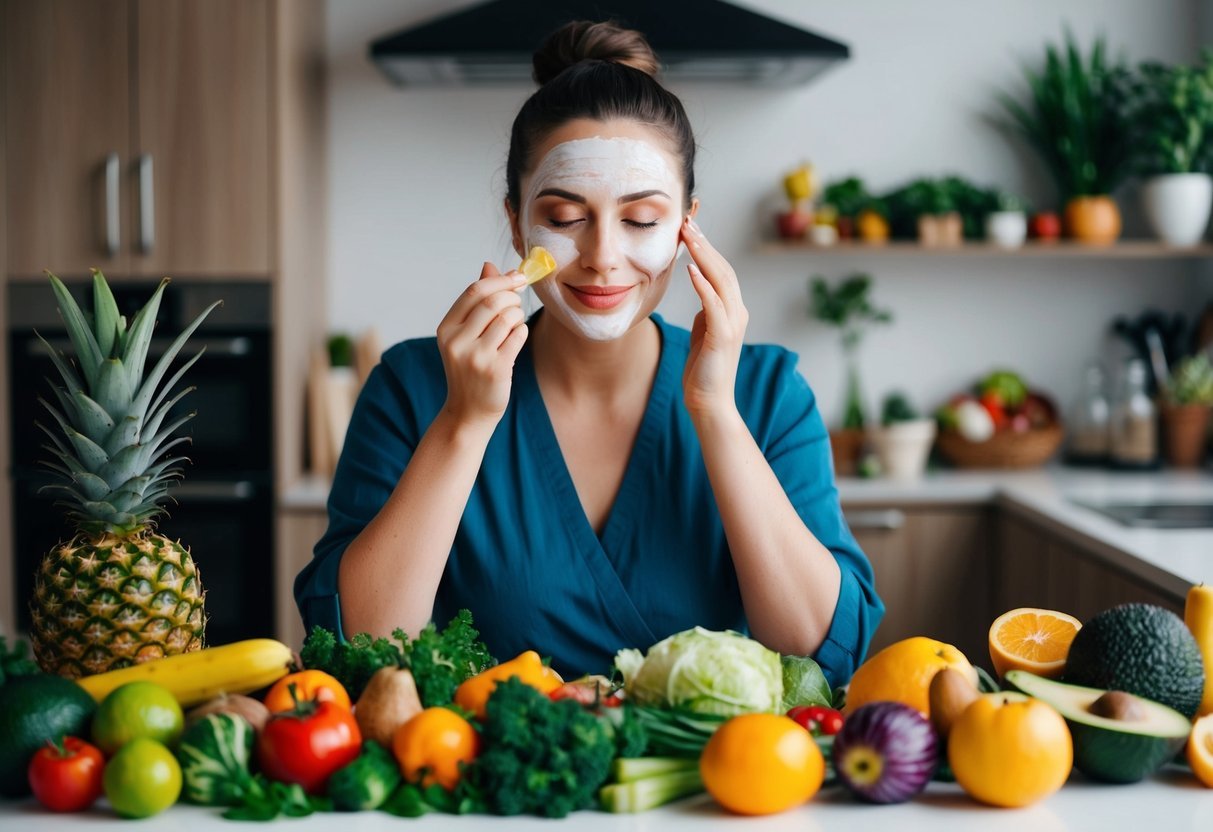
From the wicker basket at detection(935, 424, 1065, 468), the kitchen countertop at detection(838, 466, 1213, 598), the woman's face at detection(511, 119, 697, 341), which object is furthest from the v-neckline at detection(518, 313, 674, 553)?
the wicker basket at detection(935, 424, 1065, 468)

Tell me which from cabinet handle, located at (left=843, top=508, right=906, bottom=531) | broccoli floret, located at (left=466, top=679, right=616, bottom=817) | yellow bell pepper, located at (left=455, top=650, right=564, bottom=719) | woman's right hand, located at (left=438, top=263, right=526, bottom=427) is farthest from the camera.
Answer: cabinet handle, located at (left=843, top=508, right=906, bottom=531)

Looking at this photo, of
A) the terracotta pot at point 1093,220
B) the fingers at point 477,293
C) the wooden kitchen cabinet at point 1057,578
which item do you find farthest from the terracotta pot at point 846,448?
the fingers at point 477,293

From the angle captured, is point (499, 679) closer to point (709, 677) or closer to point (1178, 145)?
point (709, 677)

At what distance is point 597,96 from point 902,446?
207 centimetres

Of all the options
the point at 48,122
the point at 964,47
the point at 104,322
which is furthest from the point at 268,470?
the point at 964,47

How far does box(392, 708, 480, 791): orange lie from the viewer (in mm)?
980

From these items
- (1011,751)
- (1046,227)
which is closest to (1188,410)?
(1046,227)

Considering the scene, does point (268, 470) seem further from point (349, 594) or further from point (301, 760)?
point (301, 760)

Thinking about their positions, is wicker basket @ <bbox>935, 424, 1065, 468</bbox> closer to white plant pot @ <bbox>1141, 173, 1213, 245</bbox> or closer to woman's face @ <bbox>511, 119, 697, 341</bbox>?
white plant pot @ <bbox>1141, 173, 1213, 245</bbox>

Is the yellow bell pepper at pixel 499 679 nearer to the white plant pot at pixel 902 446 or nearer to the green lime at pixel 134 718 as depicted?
the green lime at pixel 134 718

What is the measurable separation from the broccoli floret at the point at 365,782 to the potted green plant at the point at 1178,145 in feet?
10.5

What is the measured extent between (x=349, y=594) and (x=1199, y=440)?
295 cm

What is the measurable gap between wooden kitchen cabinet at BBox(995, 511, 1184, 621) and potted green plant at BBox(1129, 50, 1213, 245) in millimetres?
1040

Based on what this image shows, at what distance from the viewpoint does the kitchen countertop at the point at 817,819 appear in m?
0.96
